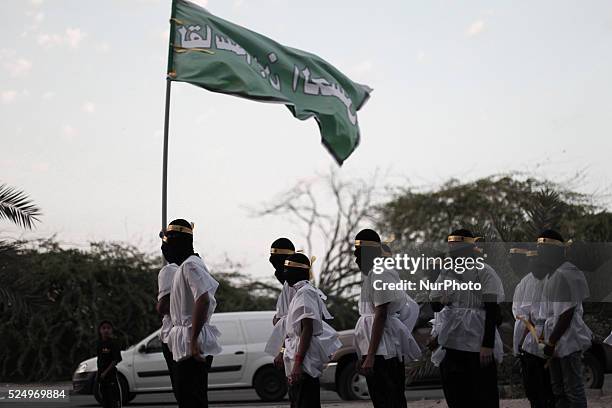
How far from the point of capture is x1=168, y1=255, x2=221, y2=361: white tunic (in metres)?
7.11

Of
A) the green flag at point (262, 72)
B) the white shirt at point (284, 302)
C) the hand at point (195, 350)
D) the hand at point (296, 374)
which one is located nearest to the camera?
the hand at point (195, 350)

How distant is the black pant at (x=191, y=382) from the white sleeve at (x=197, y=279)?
51 cm

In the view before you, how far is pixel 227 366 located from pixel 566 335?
7.97 metres

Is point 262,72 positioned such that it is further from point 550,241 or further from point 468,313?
point 468,313

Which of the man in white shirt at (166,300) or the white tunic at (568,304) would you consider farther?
the white tunic at (568,304)

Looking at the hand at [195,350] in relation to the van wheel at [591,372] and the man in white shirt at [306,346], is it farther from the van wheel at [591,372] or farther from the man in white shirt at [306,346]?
the van wheel at [591,372]

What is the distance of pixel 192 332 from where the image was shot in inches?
277

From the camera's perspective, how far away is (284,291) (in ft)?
27.7

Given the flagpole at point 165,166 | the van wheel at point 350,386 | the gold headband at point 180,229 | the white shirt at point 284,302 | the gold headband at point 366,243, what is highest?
the flagpole at point 165,166

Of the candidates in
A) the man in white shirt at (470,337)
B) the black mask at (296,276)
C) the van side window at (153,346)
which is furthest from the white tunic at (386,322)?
the van side window at (153,346)

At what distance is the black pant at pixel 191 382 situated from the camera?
712 cm

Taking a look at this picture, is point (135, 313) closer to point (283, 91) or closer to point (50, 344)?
point (50, 344)

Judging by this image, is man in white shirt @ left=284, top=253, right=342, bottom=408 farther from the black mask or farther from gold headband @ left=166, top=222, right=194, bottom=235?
gold headband @ left=166, top=222, right=194, bottom=235

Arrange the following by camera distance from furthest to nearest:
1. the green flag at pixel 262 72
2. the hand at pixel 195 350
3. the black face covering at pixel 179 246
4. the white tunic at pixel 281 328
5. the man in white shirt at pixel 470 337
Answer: the green flag at pixel 262 72, the white tunic at pixel 281 328, the man in white shirt at pixel 470 337, the black face covering at pixel 179 246, the hand at pixel 195 350
